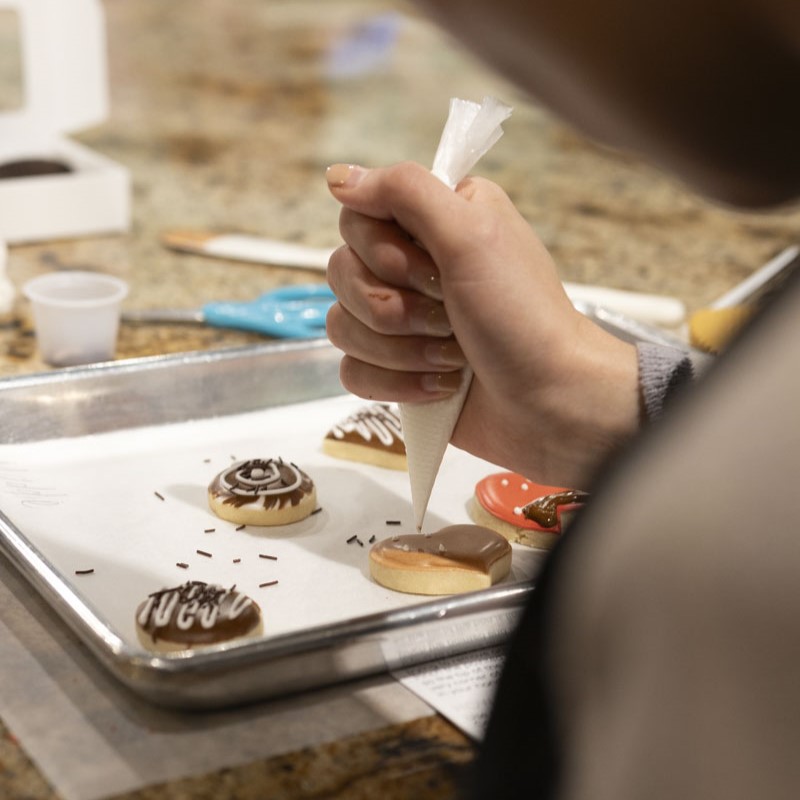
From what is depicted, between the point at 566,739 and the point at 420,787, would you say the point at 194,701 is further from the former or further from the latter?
the point at 566,739

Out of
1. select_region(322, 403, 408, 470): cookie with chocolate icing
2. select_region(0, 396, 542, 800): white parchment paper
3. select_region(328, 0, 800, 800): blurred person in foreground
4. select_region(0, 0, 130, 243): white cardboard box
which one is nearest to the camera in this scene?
select_region(328, 0, 800, 800): blurred person in foreground

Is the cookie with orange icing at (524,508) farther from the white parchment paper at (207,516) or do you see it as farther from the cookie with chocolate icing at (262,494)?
the cookie with chocolate icing at (262,494)

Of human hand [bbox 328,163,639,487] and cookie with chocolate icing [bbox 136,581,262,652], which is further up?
human hand [bbox 328,163,639,487]

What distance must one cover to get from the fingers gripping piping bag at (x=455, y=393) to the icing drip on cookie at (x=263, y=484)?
106 mm

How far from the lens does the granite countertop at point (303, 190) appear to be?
32.0 inches

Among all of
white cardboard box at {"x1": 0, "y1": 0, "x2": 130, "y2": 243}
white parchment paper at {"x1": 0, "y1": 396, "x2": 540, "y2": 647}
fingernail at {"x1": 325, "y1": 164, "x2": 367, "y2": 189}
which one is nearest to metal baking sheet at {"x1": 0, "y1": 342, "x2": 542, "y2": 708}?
white parchment paper at {"x1": 0, "y1": 396, "x2": 540, "y2": 647}

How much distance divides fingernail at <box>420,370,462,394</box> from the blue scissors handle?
Result: 0.49 metres

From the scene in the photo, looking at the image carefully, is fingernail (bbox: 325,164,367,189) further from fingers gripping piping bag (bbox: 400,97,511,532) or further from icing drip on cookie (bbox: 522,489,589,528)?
icing drip on cookie (bbox: 522,489,589,528)

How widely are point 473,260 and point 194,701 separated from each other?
365 mm

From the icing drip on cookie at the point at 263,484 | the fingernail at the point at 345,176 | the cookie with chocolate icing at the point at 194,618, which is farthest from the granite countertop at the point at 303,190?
the fingernail at the point at 345,176

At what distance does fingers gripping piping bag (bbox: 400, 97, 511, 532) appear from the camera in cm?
98

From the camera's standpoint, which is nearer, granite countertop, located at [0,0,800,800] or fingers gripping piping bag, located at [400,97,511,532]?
granite countertop, located at [0,0,800,800]

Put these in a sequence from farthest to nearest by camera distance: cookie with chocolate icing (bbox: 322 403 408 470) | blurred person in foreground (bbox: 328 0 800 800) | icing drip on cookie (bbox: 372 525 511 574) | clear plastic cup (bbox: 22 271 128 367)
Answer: clear plastic cup (bbox: 22 271 128 367)
cookie with chocolate icing (bbox: 322 403 408 470)
icing drip on cookie (bbox: 372 525 511 574)
blurred person in foreground (bbox: 328 0 800 800)

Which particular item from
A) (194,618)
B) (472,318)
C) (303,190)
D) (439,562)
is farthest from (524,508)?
(303,190)
